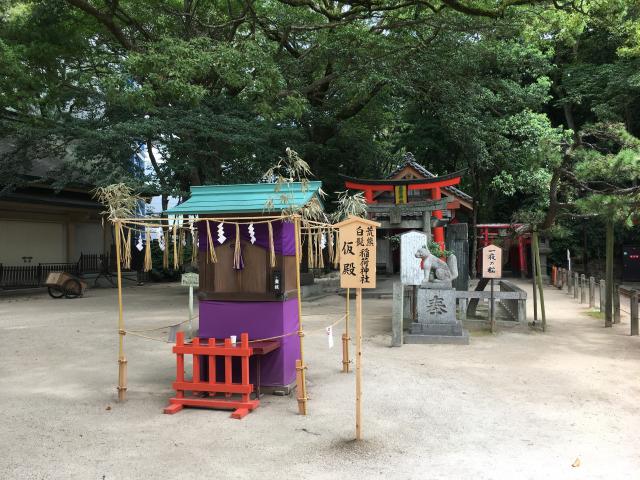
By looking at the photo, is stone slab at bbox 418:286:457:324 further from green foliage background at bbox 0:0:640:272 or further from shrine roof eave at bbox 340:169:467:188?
shrine roof eave at bbox 340:169:467:188

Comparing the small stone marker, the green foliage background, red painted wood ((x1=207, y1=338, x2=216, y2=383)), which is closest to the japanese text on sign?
red painted wood ((x1=207, y1=338, x2=216, y2=383))

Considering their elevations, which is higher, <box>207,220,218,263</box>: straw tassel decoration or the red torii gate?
the red torii gate

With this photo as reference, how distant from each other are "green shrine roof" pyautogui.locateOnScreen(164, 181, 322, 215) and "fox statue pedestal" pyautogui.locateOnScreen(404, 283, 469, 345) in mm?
4486

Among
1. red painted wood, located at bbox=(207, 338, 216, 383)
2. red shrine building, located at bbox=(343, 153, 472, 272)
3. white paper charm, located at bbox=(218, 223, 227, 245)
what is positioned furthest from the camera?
red shrine building, located at bbox=(343, 153, 472, 272)

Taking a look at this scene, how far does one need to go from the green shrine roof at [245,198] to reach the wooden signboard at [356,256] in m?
0.80

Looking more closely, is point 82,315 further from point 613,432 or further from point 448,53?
point 448,53

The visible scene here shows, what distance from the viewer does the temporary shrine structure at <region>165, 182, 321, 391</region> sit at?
6914 millimetres

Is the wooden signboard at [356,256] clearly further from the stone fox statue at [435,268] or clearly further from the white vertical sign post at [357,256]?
the stone fox statue at [435,268]

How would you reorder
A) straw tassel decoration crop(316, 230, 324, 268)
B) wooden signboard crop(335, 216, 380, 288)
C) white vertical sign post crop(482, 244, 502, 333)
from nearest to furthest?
wooden signboard crop(335, 216, 380, 288)
straw tassel decoration crop(316, 230, 324, 268)
white vertical sign post crop(482, 244, 502, 333)

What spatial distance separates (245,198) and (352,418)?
10.4 ft

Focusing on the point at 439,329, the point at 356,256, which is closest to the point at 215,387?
the point at 356,256

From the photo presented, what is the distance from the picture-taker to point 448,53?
60.1 ft

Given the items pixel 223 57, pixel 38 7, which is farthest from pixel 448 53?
pixel 38 7

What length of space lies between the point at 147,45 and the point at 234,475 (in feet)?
42.6
